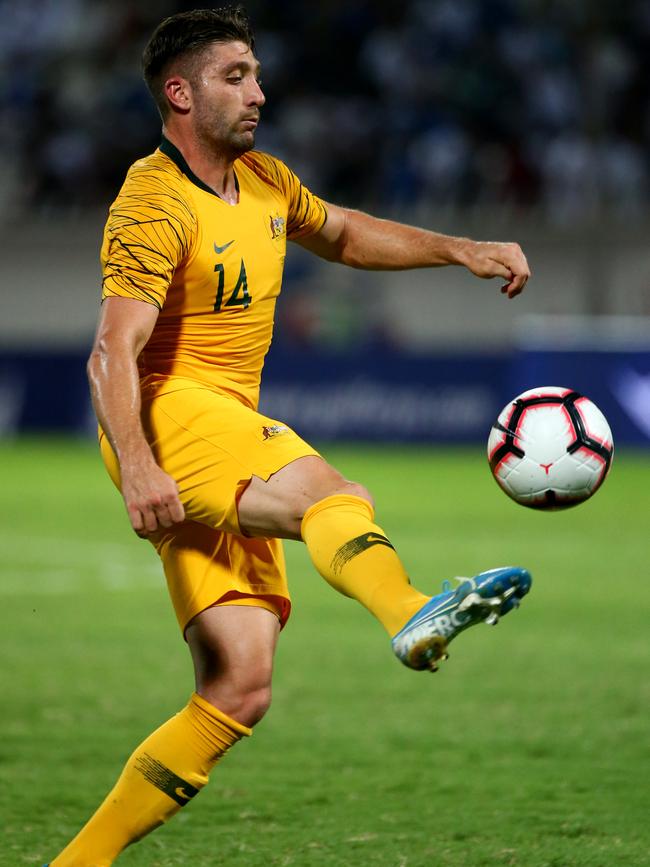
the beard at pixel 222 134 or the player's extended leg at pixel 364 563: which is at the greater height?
the beard at pixel 222 134

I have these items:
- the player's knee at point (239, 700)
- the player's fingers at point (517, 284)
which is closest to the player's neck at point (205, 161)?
the player's fingers at point (517, 284)

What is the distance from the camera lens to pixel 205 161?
160 inches

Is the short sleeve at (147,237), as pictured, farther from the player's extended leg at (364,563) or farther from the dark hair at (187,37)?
the player's extended leg at (364,563)

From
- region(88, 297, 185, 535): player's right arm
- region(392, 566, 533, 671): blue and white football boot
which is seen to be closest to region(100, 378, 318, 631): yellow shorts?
region(88, 297, 185, 535): player's right arm

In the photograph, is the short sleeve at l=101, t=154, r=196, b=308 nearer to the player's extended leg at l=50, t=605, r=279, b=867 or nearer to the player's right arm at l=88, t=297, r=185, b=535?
the player's right arm at l=88, t=297, r=185, b=535

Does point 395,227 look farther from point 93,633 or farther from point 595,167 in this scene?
point 595,167

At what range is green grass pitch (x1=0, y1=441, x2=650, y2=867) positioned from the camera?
4.64 metres

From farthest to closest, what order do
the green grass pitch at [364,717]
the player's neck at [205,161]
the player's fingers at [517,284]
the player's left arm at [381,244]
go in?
the green grass pitch at [364,717]
the player's left arm at [381,244]
the player's fingers at [517,284]
the player's neck at [205,161]

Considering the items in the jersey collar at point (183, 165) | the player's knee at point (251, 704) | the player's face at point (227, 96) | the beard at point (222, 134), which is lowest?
the player's knee at point (251, 704)

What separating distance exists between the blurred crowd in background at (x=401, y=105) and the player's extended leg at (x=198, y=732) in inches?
681

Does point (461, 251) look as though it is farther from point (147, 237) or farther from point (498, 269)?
point (147, 237)

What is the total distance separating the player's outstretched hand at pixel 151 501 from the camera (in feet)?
11.3

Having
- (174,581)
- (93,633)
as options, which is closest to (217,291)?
(174,581)

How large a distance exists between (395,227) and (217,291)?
2.77 feet
